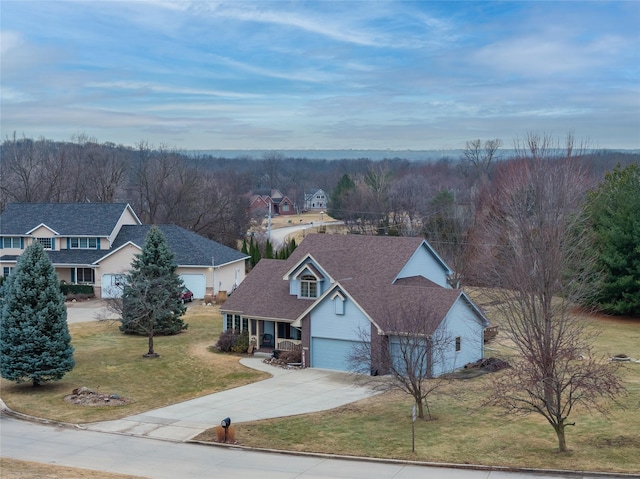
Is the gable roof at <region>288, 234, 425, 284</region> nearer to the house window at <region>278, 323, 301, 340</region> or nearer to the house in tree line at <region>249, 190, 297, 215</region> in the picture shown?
the house window at <region>278, 323, 301, 340</region>

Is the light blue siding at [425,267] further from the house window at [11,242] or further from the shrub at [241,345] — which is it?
the house window at [11,242]


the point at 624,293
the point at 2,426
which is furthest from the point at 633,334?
the point at 2,426

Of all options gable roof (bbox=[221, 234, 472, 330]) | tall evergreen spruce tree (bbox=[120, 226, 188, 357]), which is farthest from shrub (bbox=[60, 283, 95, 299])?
gable roof (bbox=[221, 234, 472, 330])

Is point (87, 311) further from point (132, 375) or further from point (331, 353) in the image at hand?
point (331, 353)

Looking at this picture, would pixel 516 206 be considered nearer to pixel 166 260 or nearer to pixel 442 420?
pixel 442 420

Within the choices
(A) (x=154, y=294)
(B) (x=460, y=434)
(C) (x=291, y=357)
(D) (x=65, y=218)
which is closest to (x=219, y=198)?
(D) (x=65, y=218)

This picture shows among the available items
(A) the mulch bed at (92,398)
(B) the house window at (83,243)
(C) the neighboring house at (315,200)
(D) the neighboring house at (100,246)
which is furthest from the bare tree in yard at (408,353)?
(C) the neighboring house at (315,200)
